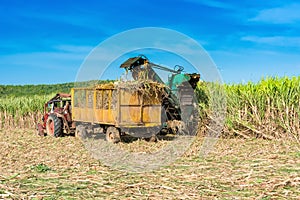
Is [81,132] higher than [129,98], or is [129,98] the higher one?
[129,98]

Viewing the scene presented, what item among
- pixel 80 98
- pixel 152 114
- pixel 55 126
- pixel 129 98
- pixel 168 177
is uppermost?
pixel 80 98

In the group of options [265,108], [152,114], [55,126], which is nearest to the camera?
[152,114]

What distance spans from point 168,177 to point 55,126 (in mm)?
8210

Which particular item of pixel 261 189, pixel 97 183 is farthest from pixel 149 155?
pixel 261 189

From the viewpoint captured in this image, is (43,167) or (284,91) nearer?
(43,167)

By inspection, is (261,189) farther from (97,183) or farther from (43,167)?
(43,167)

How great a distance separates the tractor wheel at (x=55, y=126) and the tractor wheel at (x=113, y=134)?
2976 mm

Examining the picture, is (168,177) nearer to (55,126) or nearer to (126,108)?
(126,108)

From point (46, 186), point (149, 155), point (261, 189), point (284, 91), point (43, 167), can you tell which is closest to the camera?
point (261, 189)

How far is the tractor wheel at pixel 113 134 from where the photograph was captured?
11711 millimetres

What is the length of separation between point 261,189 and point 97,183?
2.56 m

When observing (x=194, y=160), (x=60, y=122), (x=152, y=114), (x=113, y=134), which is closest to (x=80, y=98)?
(x=60, y=122)

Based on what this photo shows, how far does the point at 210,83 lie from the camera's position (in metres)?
14.1

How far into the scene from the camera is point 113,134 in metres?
11.7
